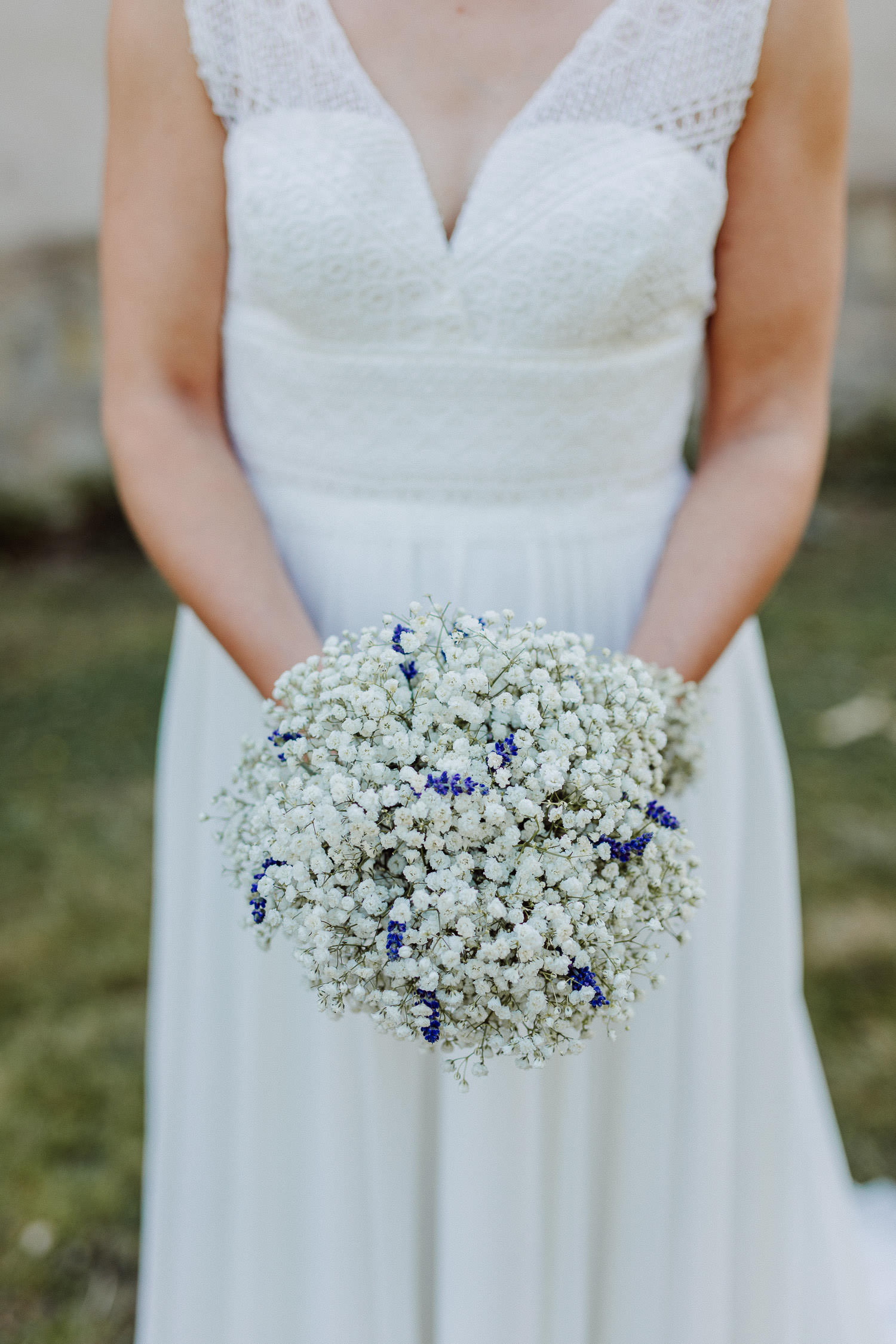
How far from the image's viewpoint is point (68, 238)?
6.77 m

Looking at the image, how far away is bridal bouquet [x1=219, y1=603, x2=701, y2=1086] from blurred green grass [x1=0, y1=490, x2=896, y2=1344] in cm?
186

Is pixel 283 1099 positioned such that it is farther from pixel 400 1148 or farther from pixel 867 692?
pixel 867 692

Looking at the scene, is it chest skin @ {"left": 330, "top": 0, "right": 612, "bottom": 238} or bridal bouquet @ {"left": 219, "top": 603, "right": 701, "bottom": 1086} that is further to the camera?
chest skin @ {"left": 330, "top": 0, "right": 612, "bottom": 238}

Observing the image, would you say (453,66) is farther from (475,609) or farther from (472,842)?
(472,842)

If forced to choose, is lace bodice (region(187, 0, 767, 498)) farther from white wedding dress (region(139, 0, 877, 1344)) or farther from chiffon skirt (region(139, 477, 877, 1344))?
chiffon skirt (region(139, 477, 877, 1344))

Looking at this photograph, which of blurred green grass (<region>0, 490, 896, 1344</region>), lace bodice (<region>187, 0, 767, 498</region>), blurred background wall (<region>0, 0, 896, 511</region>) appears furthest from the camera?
blurred background wall (<region>0, 0, 896, 511</region>)

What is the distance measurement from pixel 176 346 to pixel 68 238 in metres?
5.70

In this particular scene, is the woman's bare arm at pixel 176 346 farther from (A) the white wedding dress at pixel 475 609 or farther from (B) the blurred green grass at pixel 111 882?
(B) the blurred green grass at pixel 111 882

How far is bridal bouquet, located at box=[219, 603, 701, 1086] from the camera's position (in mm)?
1231

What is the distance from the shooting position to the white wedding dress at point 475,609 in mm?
1580

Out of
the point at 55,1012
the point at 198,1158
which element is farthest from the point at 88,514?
the point at 198,1158

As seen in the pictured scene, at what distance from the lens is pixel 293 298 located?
162cm

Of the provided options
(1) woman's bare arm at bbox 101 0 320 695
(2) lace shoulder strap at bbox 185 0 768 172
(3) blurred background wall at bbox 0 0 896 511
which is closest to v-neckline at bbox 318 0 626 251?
(2) lace shoulder strap at bbox 185 0 768 172

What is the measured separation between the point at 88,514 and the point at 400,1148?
5.86m
